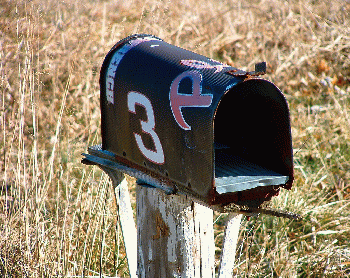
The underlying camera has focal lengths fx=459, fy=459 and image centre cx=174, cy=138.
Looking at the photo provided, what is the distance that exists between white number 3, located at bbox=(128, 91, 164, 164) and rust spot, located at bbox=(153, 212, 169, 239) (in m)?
0.29

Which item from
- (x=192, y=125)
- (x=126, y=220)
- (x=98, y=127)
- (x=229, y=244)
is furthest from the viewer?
(x=98, y=127)

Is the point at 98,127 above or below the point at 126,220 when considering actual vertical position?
above

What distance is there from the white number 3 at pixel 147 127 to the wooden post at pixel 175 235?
18cm

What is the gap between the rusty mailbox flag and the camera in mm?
1478

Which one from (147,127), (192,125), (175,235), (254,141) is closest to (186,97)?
(192,125)

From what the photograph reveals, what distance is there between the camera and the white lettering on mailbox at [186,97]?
1.46 m

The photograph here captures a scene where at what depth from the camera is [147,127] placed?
171 centimetres

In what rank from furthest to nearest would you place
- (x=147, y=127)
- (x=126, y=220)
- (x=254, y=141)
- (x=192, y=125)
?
1. (x=126, y=220)
2. (x=254, y=141)
3. (x=147, y=127)
4. (x=192, y=125)

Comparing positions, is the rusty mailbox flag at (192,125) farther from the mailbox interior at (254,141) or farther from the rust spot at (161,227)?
the rust spot at (161,227)

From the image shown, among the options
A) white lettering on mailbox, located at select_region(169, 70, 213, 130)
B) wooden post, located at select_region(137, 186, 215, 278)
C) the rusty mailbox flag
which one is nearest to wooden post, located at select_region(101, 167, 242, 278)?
wooden post, located at select_region(137, 186, 215, 278)

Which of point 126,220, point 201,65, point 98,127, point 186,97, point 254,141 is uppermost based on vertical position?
point 98,127

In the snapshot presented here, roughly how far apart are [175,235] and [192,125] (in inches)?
21.9

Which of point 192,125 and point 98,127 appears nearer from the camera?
point 192,125

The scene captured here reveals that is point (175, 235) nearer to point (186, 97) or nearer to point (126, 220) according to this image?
point (126, 220)
